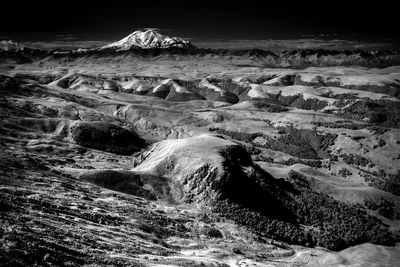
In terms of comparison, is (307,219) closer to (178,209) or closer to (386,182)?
(178,209)

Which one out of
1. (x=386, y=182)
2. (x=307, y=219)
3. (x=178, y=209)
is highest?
(x=178, y=209)

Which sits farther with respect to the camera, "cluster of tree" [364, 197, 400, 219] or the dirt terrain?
"cluster of tree" [364, 197, 400, 219]

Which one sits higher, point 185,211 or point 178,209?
point 178,209

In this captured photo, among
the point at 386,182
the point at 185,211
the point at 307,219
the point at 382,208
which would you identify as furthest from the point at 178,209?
the point at 386,182

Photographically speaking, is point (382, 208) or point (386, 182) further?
point (386, 182)

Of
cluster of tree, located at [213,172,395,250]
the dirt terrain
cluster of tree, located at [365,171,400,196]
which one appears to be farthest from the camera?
cluster of tree, located at [365,171,400,196]

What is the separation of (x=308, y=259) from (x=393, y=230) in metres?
58.0

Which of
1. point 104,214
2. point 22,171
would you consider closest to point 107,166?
point 22,171

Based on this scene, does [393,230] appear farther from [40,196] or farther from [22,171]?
[22,171]

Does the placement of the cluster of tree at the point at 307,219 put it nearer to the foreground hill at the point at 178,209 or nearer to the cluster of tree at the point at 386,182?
the foreground hill at the point at 178,209

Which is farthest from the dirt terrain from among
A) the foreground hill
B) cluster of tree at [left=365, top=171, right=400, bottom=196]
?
cluster of tree at [left=365, top=171, right=400, bottom=196]

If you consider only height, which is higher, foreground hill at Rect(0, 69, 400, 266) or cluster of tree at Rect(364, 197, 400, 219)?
foreground hill at Rect(0, 69, 400, 266)

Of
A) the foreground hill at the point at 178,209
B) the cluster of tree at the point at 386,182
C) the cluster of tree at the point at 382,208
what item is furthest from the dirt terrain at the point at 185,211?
the cluster of tree at the point at 386,182

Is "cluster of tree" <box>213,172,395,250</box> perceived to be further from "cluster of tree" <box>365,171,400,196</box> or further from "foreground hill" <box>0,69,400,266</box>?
"cluster of tree" <box>365,171,400,196</box>
